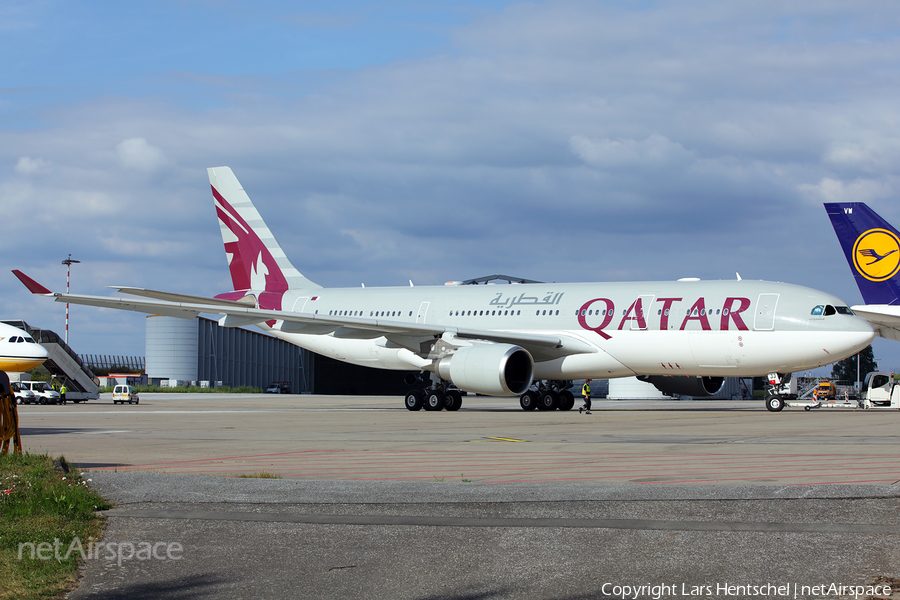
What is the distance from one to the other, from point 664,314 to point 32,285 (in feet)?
56.5

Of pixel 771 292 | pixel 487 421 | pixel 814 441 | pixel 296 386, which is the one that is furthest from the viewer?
pixel 296 386

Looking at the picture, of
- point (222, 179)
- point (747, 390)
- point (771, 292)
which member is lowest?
point (747, 390)

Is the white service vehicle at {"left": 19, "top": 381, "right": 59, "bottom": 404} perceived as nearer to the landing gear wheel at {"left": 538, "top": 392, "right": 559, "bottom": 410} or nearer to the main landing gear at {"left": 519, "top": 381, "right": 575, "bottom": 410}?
the main landing gear at {"left": 519, "top": 381, "right": 575, "bottom": 410}

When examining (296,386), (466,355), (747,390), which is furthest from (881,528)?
(296,386)

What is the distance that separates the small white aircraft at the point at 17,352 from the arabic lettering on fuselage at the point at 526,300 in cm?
1742

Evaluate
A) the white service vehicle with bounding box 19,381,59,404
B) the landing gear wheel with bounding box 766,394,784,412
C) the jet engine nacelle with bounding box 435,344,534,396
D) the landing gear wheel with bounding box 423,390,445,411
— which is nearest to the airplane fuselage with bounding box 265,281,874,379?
the landing gear wheel with bounding box 423,390,445,411

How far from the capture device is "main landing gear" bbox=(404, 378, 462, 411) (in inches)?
1096

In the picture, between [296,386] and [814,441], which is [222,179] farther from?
[296,386]

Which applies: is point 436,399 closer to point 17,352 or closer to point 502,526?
point 17,352

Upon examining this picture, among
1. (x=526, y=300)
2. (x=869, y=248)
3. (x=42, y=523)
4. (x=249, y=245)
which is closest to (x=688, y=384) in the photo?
(x=526, y=300)

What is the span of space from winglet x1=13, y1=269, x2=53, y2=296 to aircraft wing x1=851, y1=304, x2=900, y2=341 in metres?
21.9

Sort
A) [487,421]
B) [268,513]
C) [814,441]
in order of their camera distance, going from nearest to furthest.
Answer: [268,513] < [814,441] < [487,421]

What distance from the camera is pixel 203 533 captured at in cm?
638

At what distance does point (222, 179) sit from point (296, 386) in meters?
42.7
